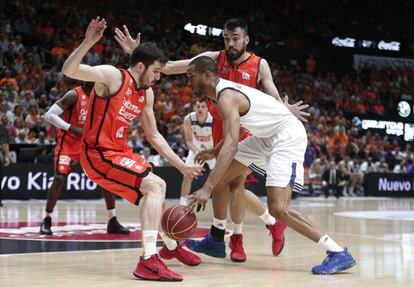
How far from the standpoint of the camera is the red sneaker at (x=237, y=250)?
272 inches

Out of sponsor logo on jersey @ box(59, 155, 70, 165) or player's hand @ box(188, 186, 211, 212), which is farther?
sponsor logo on jersey @ box(59, 155, 70, 165)

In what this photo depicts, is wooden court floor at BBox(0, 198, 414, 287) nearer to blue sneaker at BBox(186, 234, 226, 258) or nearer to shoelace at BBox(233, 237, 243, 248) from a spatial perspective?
blue sneaker at BBox(186, 234, 226, 258)

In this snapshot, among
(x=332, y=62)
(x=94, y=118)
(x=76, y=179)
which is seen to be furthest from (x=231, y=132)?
(x=332, y=62)

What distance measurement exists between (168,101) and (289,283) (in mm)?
12913

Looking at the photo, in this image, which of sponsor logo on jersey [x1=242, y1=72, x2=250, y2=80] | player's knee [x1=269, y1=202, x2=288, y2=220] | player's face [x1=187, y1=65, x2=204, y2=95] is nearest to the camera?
player's face [x1=187, y1=65, x2=204, y2=95]

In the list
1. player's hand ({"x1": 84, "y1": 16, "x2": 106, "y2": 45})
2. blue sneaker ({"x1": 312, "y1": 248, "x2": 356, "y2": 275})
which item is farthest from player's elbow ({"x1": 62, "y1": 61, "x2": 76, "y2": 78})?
blue sneaker ({"x1": 312, "y1": 248, "x2": 356, "y2": 275})

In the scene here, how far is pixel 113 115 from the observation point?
19.9 feet

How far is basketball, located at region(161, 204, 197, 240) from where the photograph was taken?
19.5 ft

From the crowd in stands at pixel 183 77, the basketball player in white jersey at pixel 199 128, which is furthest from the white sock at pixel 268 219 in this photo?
the crowd in stands at pixel 183 77

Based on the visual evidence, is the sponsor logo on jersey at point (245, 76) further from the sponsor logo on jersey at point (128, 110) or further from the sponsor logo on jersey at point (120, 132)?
the sponsor logo on jersey at point (120, 132)

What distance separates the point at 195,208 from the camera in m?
6.03

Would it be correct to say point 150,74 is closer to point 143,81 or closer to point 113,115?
point 143,81

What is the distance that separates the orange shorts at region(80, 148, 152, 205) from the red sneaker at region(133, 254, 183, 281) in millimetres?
554

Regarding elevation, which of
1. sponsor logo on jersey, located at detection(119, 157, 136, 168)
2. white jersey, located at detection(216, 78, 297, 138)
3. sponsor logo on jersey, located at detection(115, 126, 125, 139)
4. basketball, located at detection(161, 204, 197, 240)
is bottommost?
basketball, located at detection(161, 204, 197, 240)
